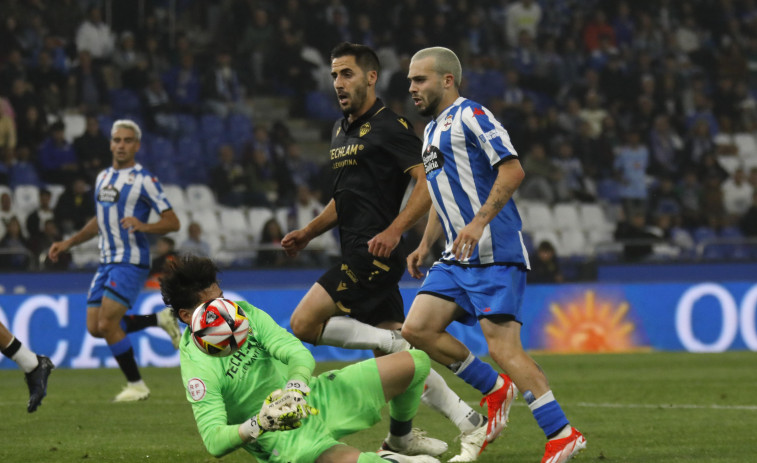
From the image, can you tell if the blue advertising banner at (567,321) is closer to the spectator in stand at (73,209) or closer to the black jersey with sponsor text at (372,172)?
the spectator in stand at (73,209)

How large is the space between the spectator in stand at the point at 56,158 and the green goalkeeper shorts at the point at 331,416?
42.9 ft

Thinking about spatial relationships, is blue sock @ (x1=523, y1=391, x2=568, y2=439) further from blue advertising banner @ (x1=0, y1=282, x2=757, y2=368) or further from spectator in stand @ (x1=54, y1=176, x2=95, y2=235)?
spectator in stand @ (x1=54, y1=176, x2=95, y2=235)

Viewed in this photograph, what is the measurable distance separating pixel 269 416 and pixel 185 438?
3393 millimetres

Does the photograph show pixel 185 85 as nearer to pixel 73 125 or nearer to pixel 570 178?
pixel 73 125

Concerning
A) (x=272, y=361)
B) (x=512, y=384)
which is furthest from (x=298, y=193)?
(x=272, y=361)

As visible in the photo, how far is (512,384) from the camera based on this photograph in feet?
21.7

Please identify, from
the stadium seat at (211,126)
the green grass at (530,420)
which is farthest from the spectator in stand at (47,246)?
the stadium seat at (211,126)

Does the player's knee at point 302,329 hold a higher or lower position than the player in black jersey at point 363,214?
lower

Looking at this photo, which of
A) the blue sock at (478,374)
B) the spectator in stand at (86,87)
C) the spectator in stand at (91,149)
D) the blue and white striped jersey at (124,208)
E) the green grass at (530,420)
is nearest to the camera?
the blue sock at (478,374)

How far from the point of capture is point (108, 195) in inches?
424

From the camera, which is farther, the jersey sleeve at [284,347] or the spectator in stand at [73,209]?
the spectator in stand at [73,209]

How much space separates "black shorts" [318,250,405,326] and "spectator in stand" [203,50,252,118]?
13.5 metres

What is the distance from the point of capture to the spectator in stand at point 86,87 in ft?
63.1

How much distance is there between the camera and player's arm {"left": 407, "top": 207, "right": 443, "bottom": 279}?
6761mm
